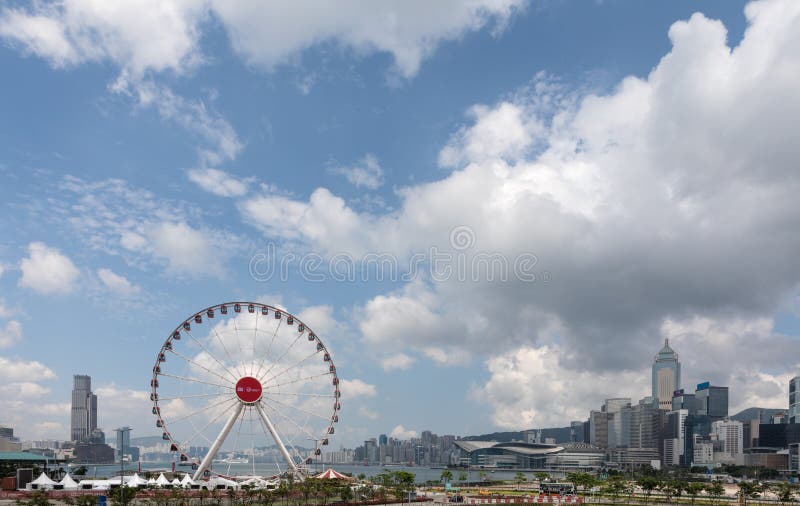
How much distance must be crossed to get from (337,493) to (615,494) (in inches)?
1832

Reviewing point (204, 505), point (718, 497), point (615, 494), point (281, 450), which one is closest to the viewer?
point (204, 505)

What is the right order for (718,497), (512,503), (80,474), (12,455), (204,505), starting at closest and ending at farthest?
(204,505)
(512,503)
(718,497)
(12,455)
(80,474)

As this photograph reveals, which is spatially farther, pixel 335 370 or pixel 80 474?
pixel 80 474

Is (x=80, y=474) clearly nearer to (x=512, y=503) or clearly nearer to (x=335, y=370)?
(x=335, y=370)

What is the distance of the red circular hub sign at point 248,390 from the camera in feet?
319

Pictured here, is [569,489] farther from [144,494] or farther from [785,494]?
[144,494]

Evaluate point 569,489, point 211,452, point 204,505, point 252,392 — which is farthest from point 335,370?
point 569,489

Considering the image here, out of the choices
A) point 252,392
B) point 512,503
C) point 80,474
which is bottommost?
point 80,474

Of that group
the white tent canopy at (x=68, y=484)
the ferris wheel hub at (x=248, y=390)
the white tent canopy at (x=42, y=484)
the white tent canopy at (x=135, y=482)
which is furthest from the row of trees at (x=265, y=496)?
the ferris wheel hub at (x=248, y=390)

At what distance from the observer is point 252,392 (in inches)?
3848

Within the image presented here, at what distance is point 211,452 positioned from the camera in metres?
98.6

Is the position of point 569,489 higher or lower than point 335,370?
lower

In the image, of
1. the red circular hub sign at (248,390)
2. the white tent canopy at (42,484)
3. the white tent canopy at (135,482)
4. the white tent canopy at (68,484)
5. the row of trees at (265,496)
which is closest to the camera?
the row of trees at (265,496)

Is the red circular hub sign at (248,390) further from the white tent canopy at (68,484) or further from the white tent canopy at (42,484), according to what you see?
the white tent canopy at (42,484)
